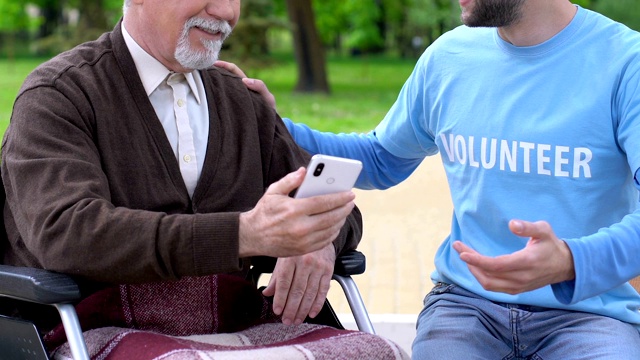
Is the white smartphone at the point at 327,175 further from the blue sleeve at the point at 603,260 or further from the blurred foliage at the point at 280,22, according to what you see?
the blurred foliage at the point at 280,22

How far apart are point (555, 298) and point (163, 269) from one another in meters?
1.09

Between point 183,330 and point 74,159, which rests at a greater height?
point 74,159

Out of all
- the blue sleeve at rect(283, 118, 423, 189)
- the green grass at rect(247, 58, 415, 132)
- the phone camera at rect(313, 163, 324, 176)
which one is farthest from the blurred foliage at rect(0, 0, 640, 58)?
the phone camera at rect(313, 163, 324, 176)

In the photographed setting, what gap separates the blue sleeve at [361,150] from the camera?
143 inches

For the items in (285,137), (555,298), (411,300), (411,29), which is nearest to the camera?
(555,298)

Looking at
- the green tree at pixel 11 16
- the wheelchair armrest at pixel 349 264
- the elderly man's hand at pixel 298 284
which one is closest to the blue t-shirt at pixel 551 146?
the wheelchair armrest at pixel 349 264

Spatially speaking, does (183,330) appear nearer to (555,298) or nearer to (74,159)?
(74,159)

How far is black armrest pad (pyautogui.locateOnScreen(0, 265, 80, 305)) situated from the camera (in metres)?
2.61

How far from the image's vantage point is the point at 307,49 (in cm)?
2283

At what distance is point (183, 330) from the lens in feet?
9.90

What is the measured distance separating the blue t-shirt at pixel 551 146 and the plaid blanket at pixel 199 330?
1.68 feet

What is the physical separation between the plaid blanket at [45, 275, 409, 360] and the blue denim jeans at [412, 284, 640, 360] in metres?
0.16

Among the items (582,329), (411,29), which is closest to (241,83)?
(582,329)

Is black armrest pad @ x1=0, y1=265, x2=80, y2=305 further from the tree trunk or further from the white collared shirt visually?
the tree trunk
